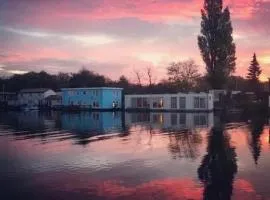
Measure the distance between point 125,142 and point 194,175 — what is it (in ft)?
34.7

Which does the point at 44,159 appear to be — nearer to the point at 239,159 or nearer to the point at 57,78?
the point at 239,159

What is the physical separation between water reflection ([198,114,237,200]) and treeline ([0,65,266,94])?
43370 mm

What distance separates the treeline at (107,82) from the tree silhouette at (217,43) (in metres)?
5.69

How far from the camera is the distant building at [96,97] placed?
2913 inches

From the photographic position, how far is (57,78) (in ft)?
376

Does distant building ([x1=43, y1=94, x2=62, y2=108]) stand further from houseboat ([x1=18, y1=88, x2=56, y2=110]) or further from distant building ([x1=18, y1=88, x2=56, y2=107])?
distant building ([x1=18, y1=88, x2=56, y2=107])

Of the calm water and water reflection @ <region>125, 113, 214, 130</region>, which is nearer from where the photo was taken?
the calm water

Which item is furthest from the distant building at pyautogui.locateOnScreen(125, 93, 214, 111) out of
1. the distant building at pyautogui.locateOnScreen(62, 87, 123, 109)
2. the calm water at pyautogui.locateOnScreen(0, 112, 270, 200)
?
the calm water at pyautogui.locateOnScreen(0, 112, 270, 200)

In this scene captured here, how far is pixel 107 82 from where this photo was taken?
103125mm

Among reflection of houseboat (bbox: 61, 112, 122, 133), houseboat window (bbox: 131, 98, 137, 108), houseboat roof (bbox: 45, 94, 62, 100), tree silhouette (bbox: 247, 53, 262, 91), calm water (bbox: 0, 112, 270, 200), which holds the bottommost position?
calm water (bbox: 0, 112, 270, 200)

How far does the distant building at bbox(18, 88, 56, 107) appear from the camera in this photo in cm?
9200

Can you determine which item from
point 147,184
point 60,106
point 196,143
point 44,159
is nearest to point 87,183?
point 147,184

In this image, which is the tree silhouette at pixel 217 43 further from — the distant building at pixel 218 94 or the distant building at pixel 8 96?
the distant building at pixel 8 96

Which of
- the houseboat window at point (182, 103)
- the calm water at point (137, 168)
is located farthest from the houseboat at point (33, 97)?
the calm water at point (137, 168)
